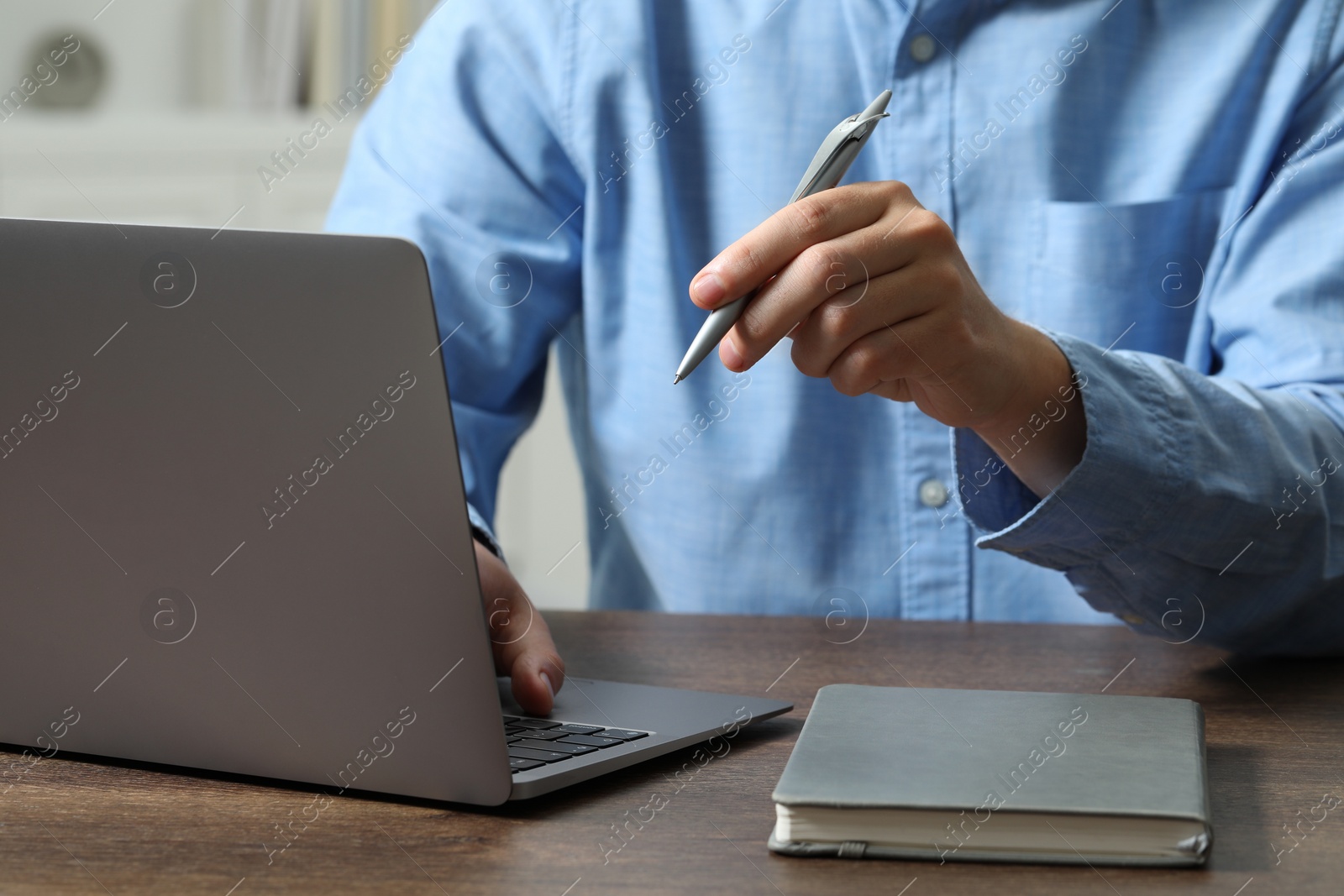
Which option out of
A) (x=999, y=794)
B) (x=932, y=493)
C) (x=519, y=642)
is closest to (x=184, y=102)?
(x=932, y=493)

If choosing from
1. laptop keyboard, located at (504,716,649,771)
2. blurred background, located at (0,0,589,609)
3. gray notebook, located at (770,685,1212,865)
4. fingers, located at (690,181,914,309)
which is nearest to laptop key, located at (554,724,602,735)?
laptop keyboard, located at (504,716,649,771)

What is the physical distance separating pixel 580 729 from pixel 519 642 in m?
0.08

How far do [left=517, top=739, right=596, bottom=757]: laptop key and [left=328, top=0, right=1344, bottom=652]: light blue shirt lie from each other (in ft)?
1.73

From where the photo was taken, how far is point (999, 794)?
1.53 ft

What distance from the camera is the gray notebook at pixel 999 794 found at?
17.8 inches

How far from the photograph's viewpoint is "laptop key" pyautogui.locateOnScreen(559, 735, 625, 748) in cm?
57

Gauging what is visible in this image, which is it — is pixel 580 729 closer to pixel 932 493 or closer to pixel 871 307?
pixel 871 307

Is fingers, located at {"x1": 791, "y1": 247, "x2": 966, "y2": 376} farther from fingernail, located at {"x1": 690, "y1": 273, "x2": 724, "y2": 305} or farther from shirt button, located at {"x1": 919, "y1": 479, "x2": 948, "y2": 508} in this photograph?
shirt button, located at {"x1": 919, "y1": 479, "x2": 948, "y2": 508}

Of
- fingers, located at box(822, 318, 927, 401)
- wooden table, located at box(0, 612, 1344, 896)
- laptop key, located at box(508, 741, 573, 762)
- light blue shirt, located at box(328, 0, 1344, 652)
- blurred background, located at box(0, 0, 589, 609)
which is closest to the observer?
wooden table, located at box(0, 612, 1344, 896)

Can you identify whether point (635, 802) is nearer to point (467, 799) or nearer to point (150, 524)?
point (467, 799)

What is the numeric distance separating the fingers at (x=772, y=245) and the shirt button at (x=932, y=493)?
50cm

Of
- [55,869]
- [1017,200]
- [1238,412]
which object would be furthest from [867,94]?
[55,869]

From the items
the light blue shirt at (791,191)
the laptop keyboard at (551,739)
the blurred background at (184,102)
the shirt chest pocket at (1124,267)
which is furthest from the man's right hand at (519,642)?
the blurred background at (184,102)

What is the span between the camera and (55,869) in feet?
1.49
